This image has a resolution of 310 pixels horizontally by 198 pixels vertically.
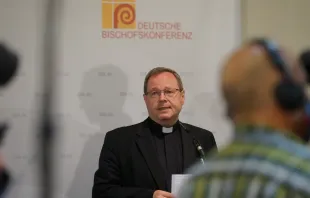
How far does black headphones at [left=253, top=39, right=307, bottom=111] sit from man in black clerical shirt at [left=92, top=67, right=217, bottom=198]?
4.59 feet

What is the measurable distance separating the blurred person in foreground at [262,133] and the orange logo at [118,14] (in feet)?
6.01

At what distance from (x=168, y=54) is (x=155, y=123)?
0.51m

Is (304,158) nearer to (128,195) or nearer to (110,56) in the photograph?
(128,195)

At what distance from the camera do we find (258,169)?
92cm

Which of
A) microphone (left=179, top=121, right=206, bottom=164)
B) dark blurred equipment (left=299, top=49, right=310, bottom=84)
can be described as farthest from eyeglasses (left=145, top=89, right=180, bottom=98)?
dark blurred equipment (left=299, top=49, right=310, bottom=84)

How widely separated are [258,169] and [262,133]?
8cm

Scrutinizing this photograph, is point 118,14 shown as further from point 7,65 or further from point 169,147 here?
point 7,65

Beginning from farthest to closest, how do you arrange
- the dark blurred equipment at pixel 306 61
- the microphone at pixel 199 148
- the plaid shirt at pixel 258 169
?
the microphone at pixel 199 148, the dark blurred equipment at pixel 306 61, the plaid shirt at pixel 258 169

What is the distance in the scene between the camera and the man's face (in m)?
2.39

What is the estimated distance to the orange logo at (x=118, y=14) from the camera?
9.14ft

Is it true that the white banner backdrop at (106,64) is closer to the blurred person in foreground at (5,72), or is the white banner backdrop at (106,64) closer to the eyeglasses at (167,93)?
the eyeglasses at (167,93)

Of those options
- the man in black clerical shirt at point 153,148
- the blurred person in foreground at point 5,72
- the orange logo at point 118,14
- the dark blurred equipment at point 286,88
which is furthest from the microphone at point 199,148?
the blurred person in foreground at point 5,72

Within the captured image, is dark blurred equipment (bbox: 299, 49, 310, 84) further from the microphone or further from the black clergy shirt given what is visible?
the black clergy shirt

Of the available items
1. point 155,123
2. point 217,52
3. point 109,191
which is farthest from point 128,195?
point 217,52
